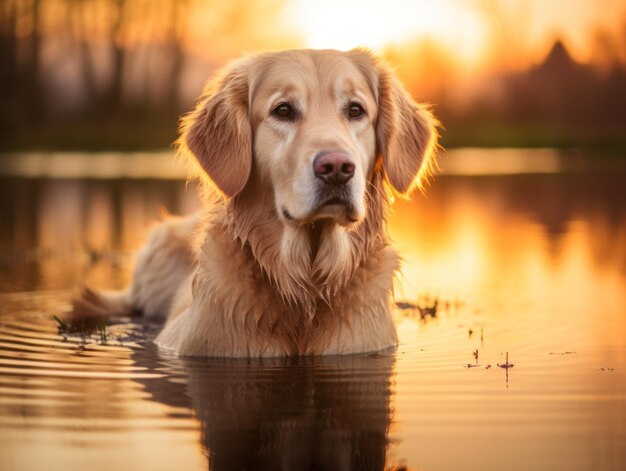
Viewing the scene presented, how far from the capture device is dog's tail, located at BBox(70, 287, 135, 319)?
8.72 m

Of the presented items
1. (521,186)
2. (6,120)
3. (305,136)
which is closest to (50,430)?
(305,136)

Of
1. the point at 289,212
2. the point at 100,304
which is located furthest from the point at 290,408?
the point at 100,304

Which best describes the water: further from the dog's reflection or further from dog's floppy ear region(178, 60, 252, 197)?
dog's floppy ear region(178, 60, 252, 197)

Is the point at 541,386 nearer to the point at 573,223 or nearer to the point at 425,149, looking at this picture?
the point at 425,149

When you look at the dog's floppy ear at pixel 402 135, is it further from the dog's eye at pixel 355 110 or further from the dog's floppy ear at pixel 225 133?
the dog's floppy ear at pixel 225 133

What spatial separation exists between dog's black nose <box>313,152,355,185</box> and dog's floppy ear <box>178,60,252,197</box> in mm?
804

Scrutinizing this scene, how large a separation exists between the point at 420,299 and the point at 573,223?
25.1 ft

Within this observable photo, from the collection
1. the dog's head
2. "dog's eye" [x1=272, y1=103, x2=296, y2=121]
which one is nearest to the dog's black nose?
the dog's head

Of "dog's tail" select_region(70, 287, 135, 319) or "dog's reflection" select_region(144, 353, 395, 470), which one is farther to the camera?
"dog's tail" select_region(70, 287, 135, 319)

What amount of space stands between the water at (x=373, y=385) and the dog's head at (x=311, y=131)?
1.04 metres

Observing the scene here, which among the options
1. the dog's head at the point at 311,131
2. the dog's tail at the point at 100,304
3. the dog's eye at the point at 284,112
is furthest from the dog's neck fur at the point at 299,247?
the dog's tail at the point at 100,304

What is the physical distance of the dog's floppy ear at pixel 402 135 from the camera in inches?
264

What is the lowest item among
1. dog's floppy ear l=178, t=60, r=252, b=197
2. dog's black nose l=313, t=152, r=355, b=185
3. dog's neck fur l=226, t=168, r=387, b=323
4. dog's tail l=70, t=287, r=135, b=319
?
dog's tail l=70, t=287, r=135, b=319

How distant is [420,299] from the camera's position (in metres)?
9.33
